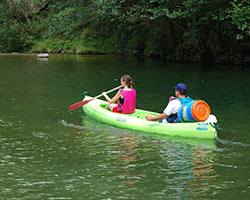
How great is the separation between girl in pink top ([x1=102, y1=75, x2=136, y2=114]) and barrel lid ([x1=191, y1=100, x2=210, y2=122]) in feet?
5.42

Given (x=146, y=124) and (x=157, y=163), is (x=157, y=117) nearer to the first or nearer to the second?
(x=146, y=124)

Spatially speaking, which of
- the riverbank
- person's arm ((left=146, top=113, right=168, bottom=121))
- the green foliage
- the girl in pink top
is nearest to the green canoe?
person's arm ((left=146, top=113, right=168, bottom=121))

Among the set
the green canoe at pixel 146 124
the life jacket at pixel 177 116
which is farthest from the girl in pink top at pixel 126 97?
the life jacket at pixel 177 116

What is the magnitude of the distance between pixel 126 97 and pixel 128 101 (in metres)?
0.12

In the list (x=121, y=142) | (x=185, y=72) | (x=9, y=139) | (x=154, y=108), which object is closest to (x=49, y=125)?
(x=9, y=139)

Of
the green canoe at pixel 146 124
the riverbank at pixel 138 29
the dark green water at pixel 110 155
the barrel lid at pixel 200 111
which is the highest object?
the riverbank at pixel 138 29

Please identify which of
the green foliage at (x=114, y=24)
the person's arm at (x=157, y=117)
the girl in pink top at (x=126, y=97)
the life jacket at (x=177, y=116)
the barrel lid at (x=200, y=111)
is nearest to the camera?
the barrel lid at (x=200, y=111)

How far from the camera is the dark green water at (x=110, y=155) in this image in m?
6.00

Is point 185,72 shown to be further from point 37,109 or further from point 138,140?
point 138,140

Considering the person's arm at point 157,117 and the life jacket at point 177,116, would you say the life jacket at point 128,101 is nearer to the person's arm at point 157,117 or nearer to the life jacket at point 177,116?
the person's arm at point 157,117

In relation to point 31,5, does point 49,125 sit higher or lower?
lower

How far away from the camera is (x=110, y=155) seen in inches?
296

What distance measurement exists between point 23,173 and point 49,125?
10.2 feet

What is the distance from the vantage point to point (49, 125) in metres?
9.66
